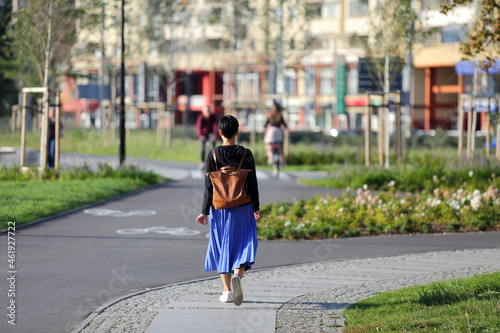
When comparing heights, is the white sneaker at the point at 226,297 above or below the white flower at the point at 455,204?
below

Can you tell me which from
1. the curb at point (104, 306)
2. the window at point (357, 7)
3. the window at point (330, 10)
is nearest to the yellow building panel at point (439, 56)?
the window at point (357, 7)

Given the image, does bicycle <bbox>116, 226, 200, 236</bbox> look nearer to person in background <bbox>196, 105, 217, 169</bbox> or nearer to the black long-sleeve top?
A: the black long-sleeve top

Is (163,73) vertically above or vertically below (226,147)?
above

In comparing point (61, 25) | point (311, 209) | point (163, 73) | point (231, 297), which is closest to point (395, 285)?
point (231, 297)

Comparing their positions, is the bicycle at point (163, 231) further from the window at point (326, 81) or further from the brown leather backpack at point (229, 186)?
the window at point (326, 81)

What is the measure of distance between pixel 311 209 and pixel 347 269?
13.1ft

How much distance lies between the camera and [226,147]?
6.95 metres

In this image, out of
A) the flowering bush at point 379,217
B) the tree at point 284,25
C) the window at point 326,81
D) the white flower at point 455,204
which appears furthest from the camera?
the window at point 326,81

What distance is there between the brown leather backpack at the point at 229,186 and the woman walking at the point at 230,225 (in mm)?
82

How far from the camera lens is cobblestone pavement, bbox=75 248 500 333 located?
622 centimetres

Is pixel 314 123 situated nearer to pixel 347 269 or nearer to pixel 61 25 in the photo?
pixel 61 25

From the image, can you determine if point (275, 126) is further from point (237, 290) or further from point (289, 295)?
point (237, 290)

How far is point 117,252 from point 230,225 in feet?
11.1

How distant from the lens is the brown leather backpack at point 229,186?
6.88 metres
